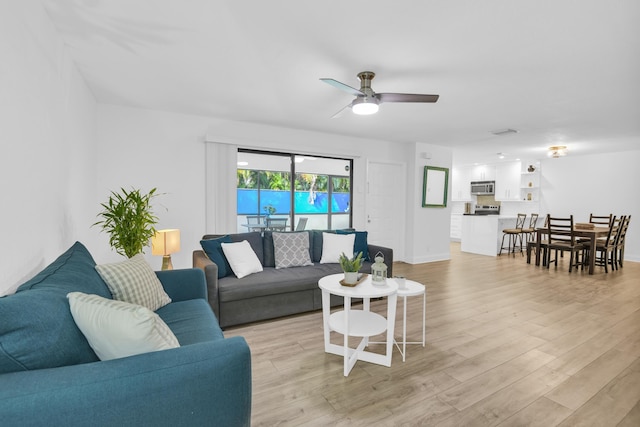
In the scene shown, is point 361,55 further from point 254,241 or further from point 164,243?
point 164,243

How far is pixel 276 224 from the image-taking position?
5266 mm

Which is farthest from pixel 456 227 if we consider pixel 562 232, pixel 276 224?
pixel 276 224

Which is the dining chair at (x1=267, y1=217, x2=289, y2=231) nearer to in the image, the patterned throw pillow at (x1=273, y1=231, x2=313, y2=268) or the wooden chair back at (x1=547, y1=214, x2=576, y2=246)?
the patterned throw pillow at (x1=273, y1=231, x2=313, y2=268)

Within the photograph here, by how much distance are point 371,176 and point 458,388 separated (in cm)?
447

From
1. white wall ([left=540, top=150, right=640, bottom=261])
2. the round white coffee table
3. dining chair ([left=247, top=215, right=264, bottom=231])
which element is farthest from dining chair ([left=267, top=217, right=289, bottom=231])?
white wall ([left=540, top=150, right=640, bottom=261])

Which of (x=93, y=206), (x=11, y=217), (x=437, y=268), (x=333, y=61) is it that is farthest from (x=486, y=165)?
(x=11, y=217)

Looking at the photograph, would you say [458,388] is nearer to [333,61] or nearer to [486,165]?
[333,61]

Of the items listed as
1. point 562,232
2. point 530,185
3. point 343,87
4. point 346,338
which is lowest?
point 346,338

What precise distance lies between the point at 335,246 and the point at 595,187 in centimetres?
728

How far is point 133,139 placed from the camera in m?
3.98

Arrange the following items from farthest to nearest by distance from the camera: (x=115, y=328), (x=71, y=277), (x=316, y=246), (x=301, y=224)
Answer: (x=301, y=224) < (x=316, y=246) < (x=71, y=277) < (x=115, y=328)

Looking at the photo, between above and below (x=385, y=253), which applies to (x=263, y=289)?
below

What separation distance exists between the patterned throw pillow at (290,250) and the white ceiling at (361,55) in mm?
1657

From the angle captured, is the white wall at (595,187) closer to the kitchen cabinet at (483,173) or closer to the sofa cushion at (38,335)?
the kitchen cabinet at (483,173)
